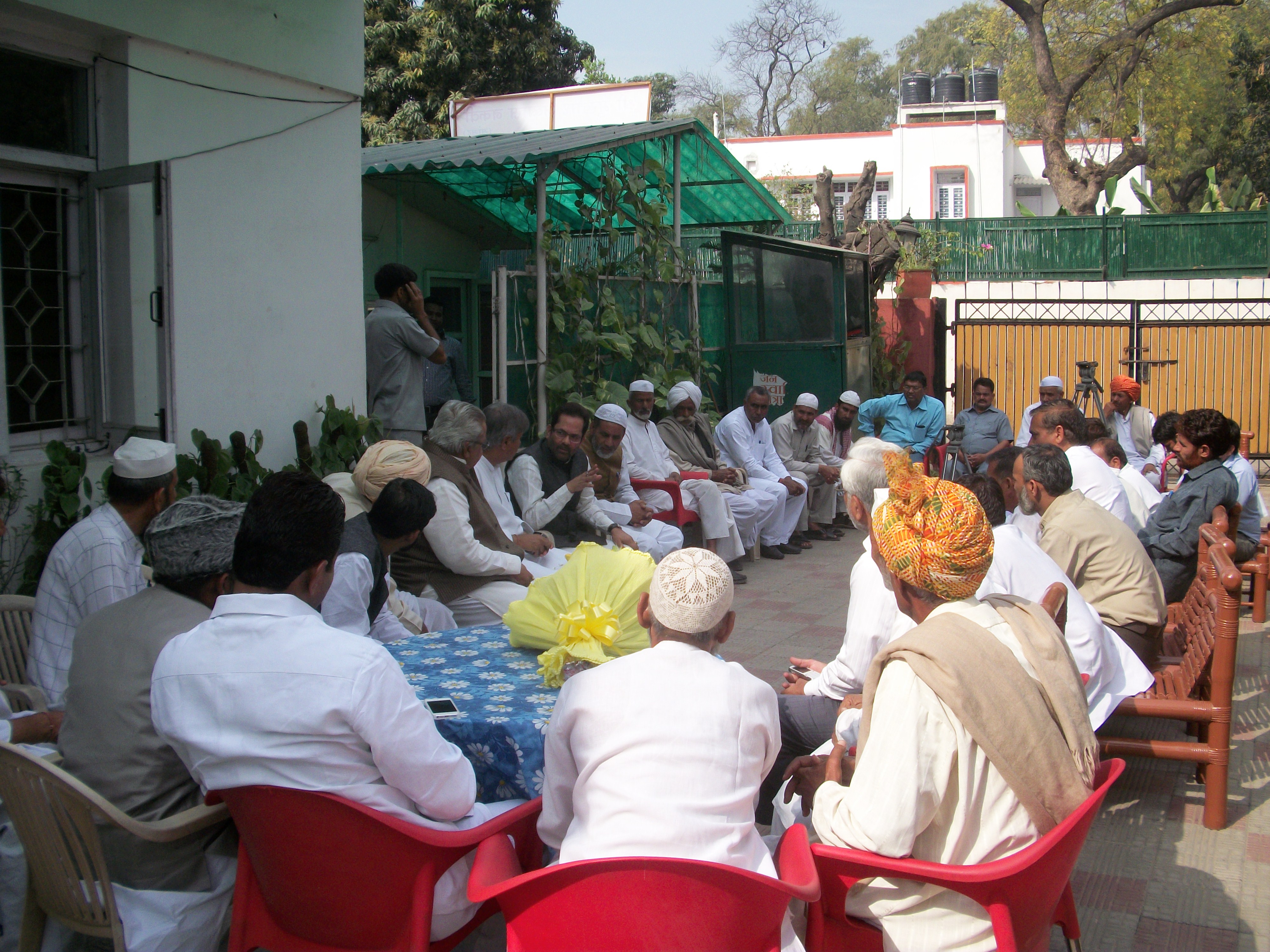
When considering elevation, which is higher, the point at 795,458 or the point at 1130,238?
the point at 1130,238

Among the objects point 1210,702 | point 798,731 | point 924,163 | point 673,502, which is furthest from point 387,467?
point 924,163

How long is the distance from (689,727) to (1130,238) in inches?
786

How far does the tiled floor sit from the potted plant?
362 inches

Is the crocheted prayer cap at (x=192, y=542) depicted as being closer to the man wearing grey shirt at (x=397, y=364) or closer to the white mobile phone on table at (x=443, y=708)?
the white mobile phone on table at (x=443, y=708)

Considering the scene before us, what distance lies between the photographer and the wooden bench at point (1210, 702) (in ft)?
12.0

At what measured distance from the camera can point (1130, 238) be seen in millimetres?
19328

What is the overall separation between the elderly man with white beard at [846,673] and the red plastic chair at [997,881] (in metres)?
0.78

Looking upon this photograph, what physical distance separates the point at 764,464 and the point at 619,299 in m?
1.89

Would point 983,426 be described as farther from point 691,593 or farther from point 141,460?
point 691,593

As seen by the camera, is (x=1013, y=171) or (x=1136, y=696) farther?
(x=1013, y=171)

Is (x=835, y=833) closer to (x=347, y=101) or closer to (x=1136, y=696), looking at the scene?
(x=1136, y=696)

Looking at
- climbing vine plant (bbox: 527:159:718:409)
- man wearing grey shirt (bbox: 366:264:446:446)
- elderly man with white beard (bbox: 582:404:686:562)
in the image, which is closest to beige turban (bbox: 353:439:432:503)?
man wearing grey shirt (bbox: 366:264:446:446)

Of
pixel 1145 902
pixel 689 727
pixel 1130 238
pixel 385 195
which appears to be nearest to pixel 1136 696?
pixel 1145 902

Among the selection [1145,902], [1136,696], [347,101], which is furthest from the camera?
[347,101]
